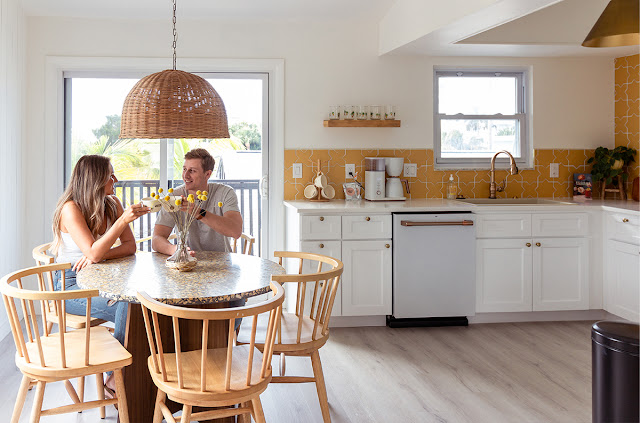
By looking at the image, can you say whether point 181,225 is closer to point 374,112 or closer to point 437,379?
point 437,379

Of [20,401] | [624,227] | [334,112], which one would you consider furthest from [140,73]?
[624,227]

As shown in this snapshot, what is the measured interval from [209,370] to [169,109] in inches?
40.5

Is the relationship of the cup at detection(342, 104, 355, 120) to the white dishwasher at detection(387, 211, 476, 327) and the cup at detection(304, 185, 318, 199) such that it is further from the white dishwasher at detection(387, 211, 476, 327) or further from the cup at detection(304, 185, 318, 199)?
the white dishwasher at detection(387, 211, 476, 327)

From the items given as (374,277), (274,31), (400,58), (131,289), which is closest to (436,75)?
(400,58)

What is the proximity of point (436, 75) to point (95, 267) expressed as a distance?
324 centimetres

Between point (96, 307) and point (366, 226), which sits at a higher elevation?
point (366, 226)

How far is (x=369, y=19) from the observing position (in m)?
4.73

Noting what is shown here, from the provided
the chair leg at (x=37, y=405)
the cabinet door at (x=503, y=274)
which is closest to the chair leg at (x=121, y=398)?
the chair leg at (x=37, y=405)

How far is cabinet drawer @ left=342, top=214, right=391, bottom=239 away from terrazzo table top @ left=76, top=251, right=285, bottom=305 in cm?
129

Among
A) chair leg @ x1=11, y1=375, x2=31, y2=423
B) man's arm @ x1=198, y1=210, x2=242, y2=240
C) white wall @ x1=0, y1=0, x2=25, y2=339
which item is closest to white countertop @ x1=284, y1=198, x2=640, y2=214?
man's arm @ x1=198, y1=210, x2=242, y2=240

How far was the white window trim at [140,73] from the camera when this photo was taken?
454 cm

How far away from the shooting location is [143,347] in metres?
2.57

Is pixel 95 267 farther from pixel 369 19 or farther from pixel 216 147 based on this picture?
pixel 369 19

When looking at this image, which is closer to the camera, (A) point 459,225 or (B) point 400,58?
(A) point 459,225
